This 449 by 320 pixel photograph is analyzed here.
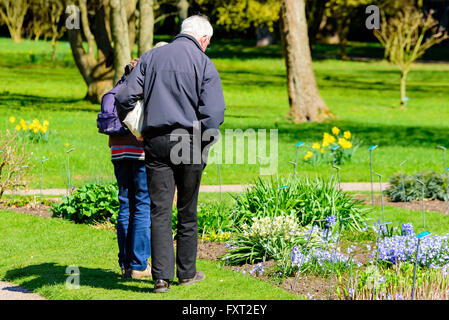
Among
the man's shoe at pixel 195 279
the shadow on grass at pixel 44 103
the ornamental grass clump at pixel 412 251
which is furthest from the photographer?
the shadow on grass at pixel 44 103

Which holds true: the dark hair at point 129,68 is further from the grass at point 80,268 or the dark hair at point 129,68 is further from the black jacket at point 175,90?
the grass at point 80,268

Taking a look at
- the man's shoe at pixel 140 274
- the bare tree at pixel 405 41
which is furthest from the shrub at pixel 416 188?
the bare tree at pixel 405 41

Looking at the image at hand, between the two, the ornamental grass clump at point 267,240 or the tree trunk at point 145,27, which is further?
the tree trunk at point 145,27

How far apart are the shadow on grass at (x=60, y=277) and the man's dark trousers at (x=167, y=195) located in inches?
13.0

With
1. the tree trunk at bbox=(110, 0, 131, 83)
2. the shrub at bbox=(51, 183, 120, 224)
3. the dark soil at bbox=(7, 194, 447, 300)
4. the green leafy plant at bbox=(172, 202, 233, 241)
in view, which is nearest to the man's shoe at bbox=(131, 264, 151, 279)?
the dark soil at bbox=(7, 194, 447, 300)

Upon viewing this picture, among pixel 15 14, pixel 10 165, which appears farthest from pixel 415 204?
pixel 15 14

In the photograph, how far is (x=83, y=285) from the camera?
5.71m

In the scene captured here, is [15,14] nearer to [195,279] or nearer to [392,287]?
[195,279]

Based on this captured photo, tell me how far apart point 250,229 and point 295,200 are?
84cm

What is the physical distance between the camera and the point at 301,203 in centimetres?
764

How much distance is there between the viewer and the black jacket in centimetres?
519

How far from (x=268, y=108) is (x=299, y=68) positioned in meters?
4.68

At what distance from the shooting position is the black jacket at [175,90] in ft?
17.0
